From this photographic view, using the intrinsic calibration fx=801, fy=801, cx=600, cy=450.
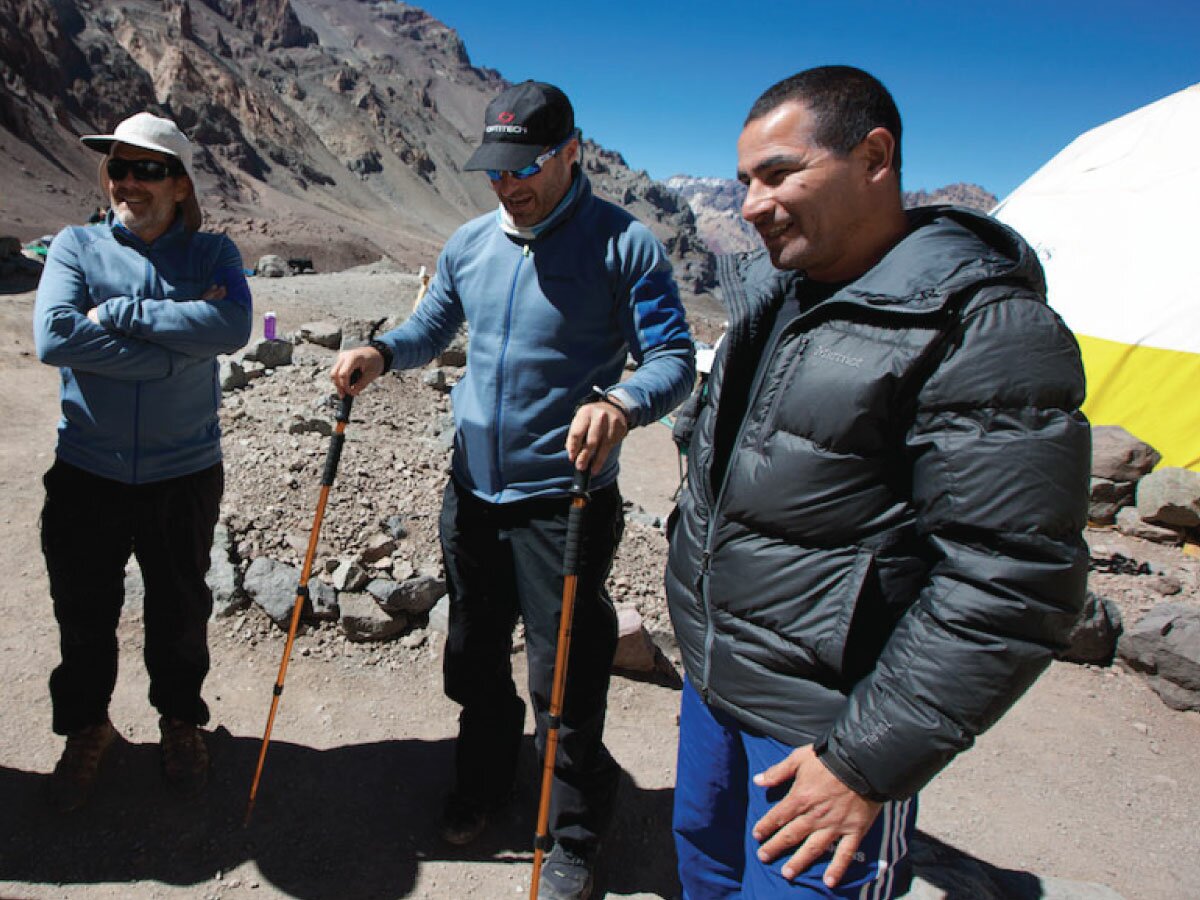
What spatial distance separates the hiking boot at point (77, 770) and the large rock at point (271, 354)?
20.5 feet

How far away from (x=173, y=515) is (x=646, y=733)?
7.80 feet

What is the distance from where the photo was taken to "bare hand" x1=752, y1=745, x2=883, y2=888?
156cm

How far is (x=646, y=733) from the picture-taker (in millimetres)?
3971

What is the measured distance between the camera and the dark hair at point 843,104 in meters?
1.60

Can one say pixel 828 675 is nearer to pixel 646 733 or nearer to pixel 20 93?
pixel 646 733

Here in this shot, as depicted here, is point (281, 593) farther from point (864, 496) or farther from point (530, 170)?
point (864, 496)

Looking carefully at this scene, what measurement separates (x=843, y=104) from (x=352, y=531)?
13.8ft

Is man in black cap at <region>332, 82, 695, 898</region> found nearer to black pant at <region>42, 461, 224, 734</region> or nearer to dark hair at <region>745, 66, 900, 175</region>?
black pant at <region>42, 461, 224, 734</region>

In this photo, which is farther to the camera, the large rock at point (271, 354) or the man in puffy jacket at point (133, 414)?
the large rock at point (271, 354)

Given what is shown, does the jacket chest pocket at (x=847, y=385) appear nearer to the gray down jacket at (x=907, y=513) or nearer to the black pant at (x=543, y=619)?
the gray down jacket at (x=907, y=513)

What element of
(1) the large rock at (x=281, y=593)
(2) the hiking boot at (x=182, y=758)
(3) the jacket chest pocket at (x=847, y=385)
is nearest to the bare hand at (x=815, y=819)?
(3) the jacket chest pocket at (x=847, y=385)

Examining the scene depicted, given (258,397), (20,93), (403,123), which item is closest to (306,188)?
(20,93)

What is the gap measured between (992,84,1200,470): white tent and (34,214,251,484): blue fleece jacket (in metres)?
8.70

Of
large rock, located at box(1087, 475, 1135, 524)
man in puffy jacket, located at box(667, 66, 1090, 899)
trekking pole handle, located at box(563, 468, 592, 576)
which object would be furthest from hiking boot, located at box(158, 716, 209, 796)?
large rock, located at box(1087, 475, 1135, 524)
